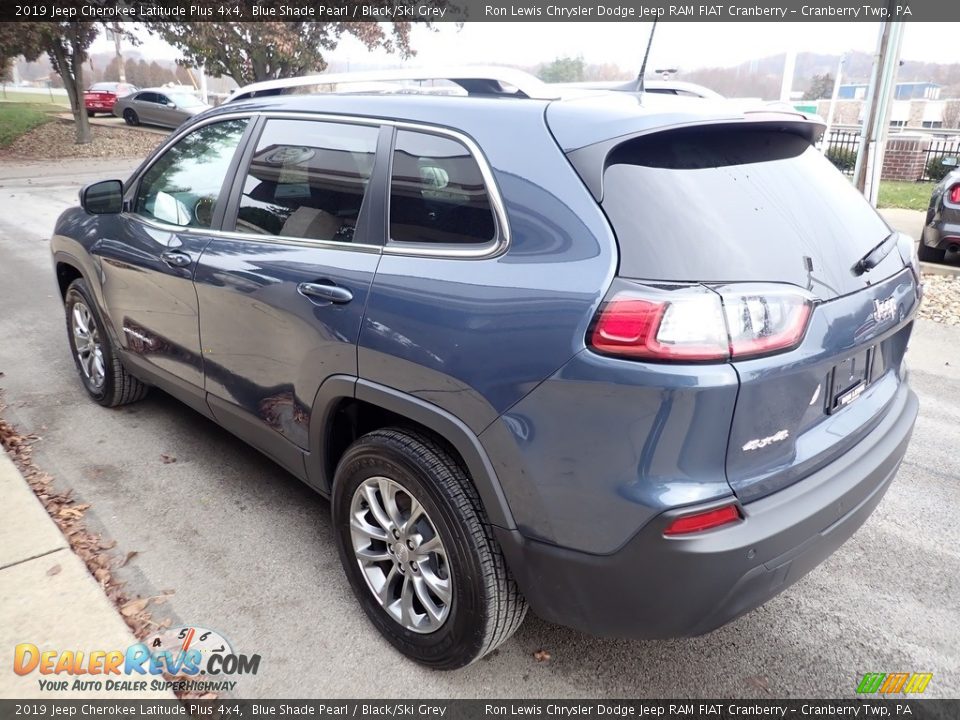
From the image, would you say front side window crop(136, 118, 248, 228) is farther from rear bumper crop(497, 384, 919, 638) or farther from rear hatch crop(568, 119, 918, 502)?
rear bumper crop(497, 384, 919, 638)

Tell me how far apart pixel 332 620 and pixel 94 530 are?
1282 mm

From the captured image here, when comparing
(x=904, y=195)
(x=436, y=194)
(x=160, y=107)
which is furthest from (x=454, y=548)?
(x=160, y=107)

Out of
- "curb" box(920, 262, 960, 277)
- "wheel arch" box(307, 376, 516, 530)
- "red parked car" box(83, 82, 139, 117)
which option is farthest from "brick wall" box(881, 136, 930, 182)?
"red parked car" box(83, 82, 139, 117)

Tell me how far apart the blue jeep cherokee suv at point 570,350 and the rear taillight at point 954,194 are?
18.8 feet

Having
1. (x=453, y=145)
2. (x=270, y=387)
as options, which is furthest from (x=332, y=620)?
(x=453, y=145)

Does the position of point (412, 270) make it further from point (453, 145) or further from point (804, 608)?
point (804, 608)

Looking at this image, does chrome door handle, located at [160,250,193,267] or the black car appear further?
the black car

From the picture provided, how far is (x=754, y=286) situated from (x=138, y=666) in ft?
7.41

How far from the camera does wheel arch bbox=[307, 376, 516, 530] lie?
2.12 metres

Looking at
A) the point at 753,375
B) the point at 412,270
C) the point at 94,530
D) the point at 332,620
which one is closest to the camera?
the point at 753,375

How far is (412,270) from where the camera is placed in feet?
7.61

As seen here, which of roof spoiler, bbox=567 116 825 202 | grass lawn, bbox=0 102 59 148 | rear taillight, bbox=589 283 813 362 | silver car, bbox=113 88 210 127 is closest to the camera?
rear taillight, bbox=589 283 813 362

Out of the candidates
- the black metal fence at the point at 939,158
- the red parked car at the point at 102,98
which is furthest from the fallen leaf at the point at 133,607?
the red parked car at the point at 102,98

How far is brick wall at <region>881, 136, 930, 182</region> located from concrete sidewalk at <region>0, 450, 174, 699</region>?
19892mm
